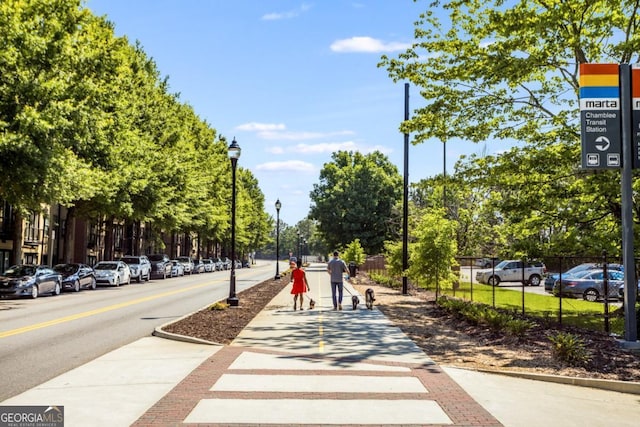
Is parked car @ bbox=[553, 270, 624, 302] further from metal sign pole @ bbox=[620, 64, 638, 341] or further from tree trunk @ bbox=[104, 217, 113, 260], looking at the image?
tree trunk @ bbox=[104, 217, 113, 260]

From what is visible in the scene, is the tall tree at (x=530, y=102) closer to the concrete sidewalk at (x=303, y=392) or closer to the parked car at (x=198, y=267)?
the concrete sidewalk at (x=303, y=392)

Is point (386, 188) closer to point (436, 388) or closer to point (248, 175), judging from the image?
point (248, 175)

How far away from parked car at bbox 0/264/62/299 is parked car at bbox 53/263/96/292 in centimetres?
182

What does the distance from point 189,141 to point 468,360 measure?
4711cm

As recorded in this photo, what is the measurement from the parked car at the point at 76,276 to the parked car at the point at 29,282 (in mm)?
1824

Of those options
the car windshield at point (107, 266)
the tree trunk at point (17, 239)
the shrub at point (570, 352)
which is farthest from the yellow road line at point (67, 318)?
the tree trunk at point (17, 239)

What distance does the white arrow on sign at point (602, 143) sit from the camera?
1344 cm

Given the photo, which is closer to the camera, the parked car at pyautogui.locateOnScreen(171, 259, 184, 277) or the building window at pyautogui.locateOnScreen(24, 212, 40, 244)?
the building window at pyautogui.locateOnScreen(24, 212, 40, 244)

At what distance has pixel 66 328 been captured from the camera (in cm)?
1560

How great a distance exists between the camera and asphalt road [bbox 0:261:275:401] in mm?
10125

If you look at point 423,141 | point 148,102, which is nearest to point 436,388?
point 423,141

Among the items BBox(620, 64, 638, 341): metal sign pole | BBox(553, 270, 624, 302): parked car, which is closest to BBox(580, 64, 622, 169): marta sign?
BBox(620, 64, 638, 341): metal sign pole

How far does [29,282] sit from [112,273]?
1027 centimetres

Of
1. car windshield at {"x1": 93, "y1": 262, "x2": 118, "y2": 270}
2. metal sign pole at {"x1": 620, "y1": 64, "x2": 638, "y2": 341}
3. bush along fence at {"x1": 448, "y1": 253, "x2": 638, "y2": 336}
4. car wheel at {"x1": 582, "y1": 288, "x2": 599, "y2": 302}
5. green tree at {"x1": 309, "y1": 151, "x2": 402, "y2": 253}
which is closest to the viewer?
metal sign pole at {"x1": 620, "y1": 64, "x2": 638, "y2": 341}
